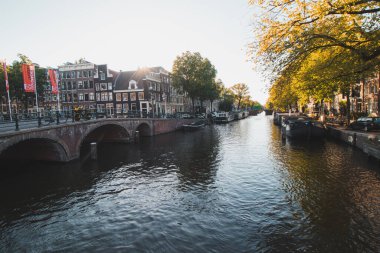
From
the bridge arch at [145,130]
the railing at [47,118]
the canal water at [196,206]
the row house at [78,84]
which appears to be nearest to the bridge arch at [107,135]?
the railing at [47,118]

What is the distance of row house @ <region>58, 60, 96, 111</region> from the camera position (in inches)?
2422

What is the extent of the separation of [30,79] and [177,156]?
1910 centimetres

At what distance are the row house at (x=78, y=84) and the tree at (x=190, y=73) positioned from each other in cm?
2163

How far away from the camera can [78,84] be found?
62.4 meters

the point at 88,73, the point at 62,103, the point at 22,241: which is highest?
the point at 88,73

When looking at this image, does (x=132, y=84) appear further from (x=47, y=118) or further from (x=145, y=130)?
(x=47, y=118)

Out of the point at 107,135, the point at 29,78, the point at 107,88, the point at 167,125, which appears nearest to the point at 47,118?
the point at 29,78

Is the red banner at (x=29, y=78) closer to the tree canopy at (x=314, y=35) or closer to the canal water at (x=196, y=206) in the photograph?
the canal water at (x=196, y=206)

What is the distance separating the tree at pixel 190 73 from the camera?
218 feet

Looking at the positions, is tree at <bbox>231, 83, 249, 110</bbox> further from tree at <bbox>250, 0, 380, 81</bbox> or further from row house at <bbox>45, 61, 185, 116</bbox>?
tree at <bbox>250, 0, 380, 81</bbox>

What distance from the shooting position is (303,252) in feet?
Answer: 25.6

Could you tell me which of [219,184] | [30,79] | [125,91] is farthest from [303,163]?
[125,91]

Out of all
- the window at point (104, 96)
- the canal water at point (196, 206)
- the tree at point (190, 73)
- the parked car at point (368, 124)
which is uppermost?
the tree at point (190, 73)

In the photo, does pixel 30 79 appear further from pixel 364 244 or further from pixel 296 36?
pixel 364 244
